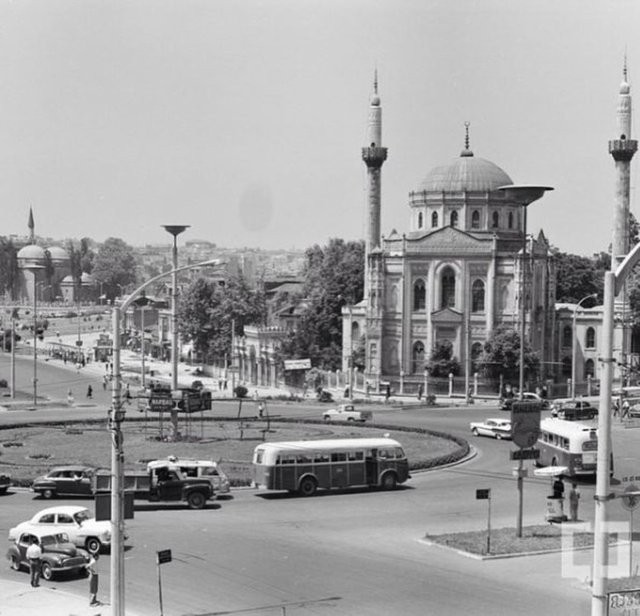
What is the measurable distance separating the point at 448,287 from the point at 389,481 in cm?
5485

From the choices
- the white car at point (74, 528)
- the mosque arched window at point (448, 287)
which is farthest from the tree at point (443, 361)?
the white car at point (74, 528)

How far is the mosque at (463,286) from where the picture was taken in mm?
93625

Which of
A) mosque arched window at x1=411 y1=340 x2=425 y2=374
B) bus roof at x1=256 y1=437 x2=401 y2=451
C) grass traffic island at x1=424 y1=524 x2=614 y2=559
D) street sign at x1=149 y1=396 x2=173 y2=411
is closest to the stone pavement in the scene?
grass traffic island at x1=424 y1=524 x2=614 y2=559

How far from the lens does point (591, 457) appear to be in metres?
43.3

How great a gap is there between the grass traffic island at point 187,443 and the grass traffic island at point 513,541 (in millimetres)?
11665

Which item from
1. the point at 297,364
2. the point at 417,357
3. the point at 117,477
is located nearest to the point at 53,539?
the point at 117,477

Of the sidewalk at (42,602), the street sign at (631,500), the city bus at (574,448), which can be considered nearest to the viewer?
the sidewalk at (42,602)

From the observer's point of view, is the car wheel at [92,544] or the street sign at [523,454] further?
the street sign at [523,454]

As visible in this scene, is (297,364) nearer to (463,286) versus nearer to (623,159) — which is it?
(463,286)

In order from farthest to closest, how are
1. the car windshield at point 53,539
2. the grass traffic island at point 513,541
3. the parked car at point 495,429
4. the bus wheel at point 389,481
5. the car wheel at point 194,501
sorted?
the parked car at point 495,429, the bus wheel at point 389,481, the car wheel at point 194,501, the grass traffic island at point 513,541, the car windshield at point 53,539

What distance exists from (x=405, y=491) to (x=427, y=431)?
56.4 ft

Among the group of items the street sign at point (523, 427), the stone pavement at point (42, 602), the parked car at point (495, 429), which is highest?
the street sign at point (523, 427)

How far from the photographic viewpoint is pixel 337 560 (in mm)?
30328

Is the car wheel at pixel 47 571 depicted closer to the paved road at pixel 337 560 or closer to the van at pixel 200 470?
the paved road at pixel 337 560
